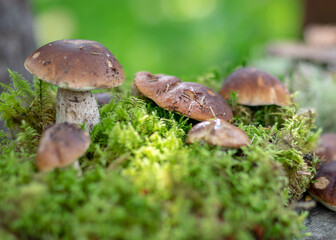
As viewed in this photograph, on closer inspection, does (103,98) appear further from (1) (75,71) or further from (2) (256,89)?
(2) (256,89)

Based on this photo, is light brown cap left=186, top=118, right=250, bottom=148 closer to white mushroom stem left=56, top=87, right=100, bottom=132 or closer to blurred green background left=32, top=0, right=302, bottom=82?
white mushroom stem left=56, top=87, right=100, bottom=132

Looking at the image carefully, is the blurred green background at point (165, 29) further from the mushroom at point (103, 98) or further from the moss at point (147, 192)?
the moss at point (147, 192)

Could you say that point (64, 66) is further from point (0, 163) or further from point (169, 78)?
point (169, 78)

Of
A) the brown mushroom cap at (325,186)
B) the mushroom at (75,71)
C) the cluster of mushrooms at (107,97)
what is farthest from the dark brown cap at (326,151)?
the mushroom at (75,71)

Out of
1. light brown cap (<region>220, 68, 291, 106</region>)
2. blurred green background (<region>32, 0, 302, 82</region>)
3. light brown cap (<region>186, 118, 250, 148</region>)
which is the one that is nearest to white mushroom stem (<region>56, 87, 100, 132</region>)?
light brown cap (<region>186, 118, 250, 148</region>)

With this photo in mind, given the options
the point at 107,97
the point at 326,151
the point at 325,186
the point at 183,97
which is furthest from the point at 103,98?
the point at 326,151

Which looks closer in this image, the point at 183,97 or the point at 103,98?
the point at 183,97

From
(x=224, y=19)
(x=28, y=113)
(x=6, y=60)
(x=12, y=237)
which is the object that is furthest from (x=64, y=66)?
(x=224, y=19)
